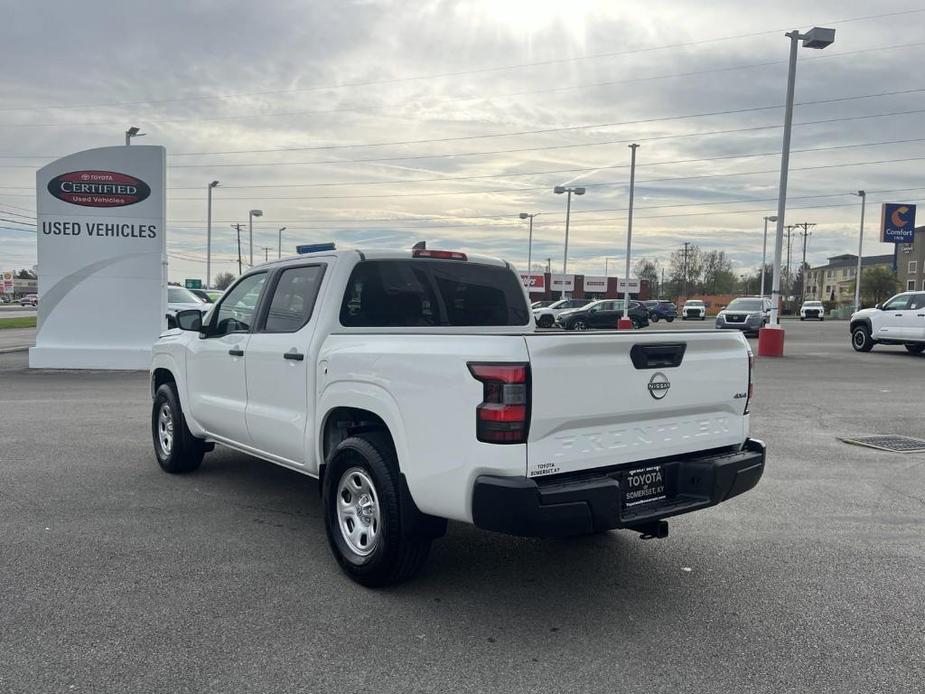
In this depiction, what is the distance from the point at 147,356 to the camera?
52.6 ft

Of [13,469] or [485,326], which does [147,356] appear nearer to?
[13,469]

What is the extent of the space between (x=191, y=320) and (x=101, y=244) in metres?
11.3

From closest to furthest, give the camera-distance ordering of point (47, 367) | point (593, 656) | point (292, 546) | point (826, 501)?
point (593, 656)
point (292, 546)
point (826, 501)
point (47, 367)

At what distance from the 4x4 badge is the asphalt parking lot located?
1.11 metres

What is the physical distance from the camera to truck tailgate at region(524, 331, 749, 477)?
3.56 metres

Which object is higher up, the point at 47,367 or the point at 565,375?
the point at 565,375

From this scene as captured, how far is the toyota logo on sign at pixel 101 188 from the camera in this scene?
15.9 m

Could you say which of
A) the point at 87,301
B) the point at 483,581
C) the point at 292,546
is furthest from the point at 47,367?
the point at 483,581

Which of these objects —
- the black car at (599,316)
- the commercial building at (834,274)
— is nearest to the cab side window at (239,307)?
the black car at (599,316)

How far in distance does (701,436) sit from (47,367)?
1540 centimetres

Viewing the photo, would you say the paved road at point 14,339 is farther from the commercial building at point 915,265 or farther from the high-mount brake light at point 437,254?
the commercial building at point 915,265

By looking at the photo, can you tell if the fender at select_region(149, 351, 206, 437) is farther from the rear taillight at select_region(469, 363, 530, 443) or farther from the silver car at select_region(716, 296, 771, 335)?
the silver car at select_region(716, 296, 771, 335)

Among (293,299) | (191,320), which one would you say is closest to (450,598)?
(293,299)

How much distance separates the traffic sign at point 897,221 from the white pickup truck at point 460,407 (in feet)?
186
